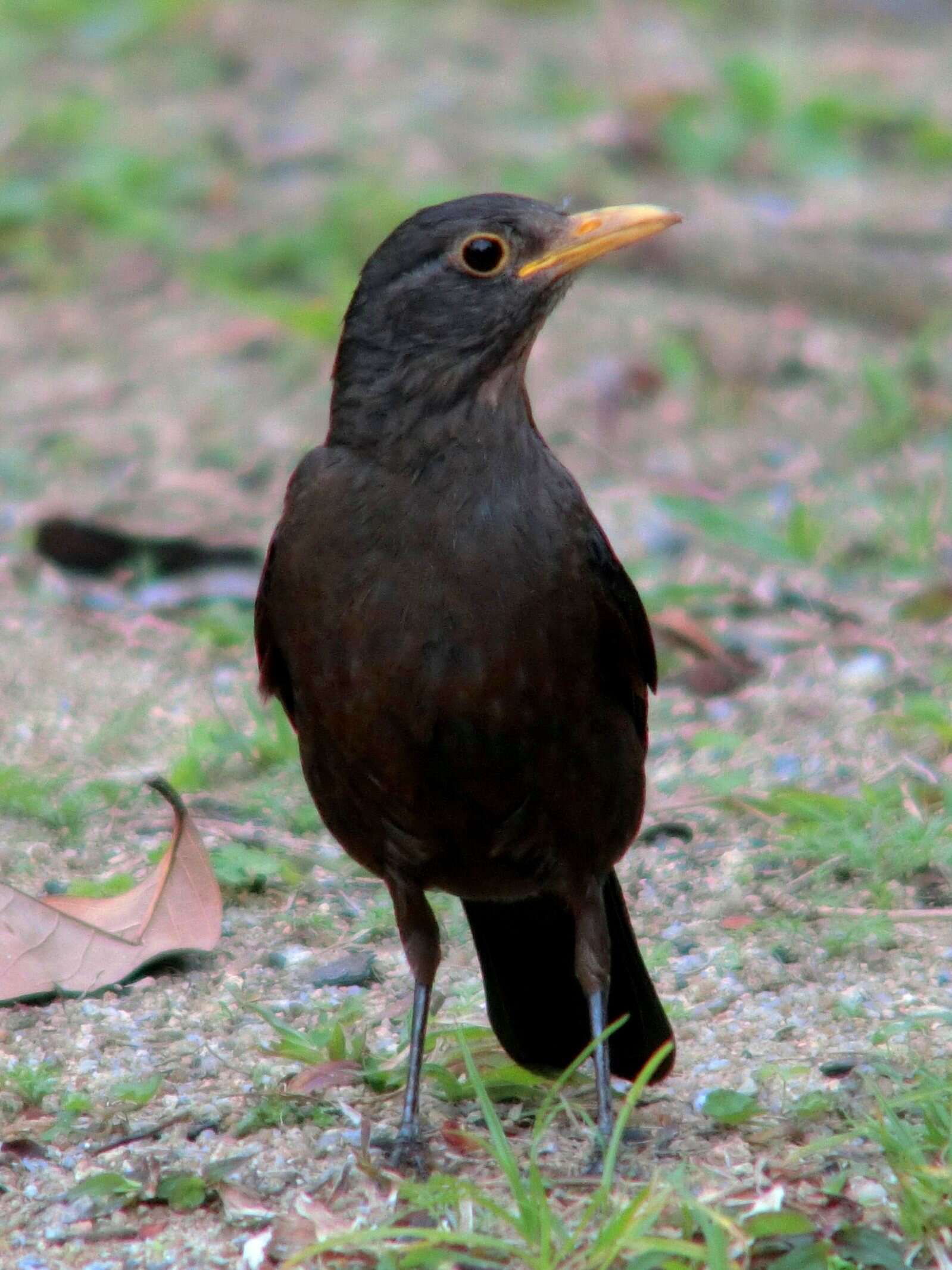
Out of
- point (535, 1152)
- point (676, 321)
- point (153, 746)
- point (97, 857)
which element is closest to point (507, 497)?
point (535, 1152)

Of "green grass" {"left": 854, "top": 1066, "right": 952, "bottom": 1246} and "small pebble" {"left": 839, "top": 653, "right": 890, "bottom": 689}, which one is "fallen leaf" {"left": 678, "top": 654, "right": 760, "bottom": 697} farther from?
"green grass" {"left": 854, "top": 1066, "right": 952, "bottom": 1246}

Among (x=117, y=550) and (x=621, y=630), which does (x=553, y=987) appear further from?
(x=117, y=550)

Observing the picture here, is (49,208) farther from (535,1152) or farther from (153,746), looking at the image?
(535,1152)

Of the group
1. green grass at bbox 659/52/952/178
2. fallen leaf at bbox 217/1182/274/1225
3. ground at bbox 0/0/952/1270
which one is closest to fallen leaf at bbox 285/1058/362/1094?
ground at bbox 0/0/952/1270

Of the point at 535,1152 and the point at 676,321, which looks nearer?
the point at 535,1152

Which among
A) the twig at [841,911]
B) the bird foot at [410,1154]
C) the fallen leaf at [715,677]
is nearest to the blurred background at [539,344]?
the fallen leaf at [715,677]

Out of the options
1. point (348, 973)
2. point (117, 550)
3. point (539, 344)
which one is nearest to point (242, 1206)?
point (348, 973)
